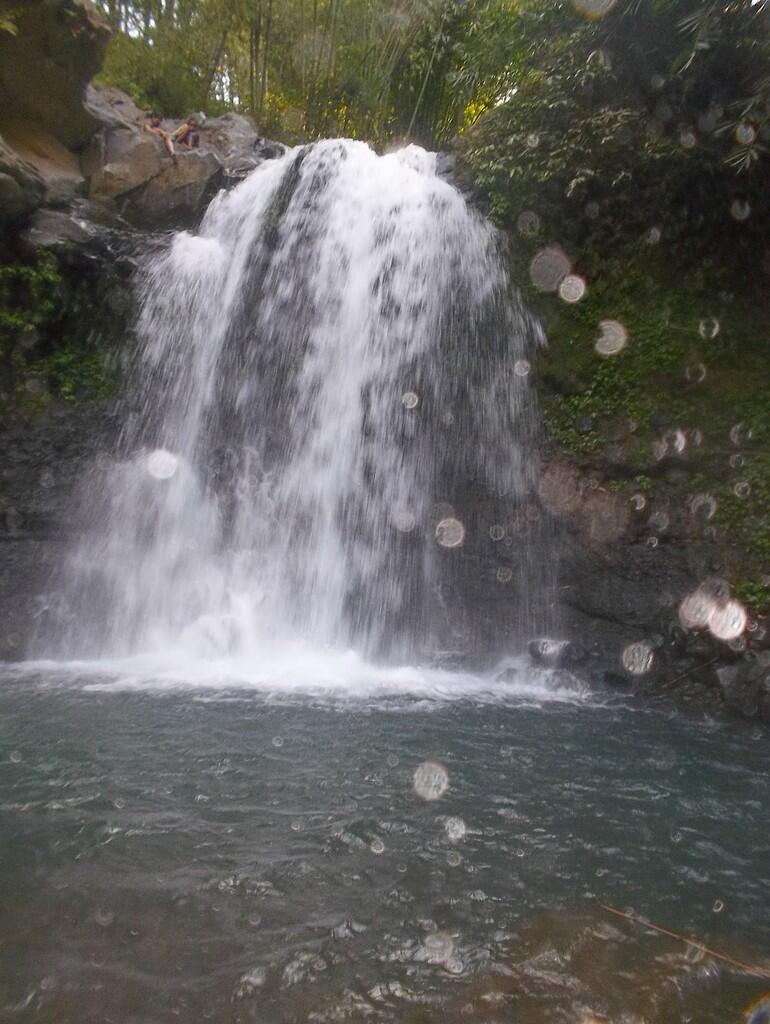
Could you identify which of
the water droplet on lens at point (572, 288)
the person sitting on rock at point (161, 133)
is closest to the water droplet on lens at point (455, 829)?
the water droplet on lens at point (572, 288)

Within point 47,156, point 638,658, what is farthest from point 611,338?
point 47,156

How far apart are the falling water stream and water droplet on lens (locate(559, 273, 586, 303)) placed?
0.73m

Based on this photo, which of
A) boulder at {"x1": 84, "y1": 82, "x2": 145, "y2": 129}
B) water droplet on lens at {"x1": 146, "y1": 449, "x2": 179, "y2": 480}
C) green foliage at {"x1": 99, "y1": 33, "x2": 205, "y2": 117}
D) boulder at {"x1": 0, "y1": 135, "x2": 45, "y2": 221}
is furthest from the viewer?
green foliage at {"x1": 99, "y1": 33, "x2": 205, "y2": 117}

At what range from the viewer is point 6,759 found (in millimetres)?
4789

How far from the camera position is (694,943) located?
10.5ft

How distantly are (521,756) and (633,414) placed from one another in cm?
489

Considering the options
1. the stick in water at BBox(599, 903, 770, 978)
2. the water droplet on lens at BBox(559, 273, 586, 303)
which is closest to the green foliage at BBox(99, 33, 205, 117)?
the water droplet on lens at BBox(559, 273, 586, 303)

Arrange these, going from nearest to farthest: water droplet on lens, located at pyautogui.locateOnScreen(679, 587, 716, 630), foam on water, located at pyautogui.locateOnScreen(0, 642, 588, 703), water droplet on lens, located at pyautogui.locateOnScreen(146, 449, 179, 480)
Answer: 1. foam on water, located at pyautogui.locateOnScreen(0, 642, 588, 703)
2. water droplet on lens, located at pyautogui.locateOnScreen(679, 587, 716, 630)
3. water droplet on lens, located at pyautogui.locateOnScreen(146, 449, 179, 480)

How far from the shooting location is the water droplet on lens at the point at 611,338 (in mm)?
9195

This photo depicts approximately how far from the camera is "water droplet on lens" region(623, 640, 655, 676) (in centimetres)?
805

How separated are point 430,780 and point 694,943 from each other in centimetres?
192

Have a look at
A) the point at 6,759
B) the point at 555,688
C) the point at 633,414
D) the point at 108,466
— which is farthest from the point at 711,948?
the point at 108,466

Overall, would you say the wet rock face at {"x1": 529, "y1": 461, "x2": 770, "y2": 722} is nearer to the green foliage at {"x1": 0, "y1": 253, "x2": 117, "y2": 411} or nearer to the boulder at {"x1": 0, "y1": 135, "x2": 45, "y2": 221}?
the green foliage at {"x1": 0, "y1": 253, "x2": 117, "y2": 411}

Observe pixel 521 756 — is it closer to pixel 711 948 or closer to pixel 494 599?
pixel 711 948
